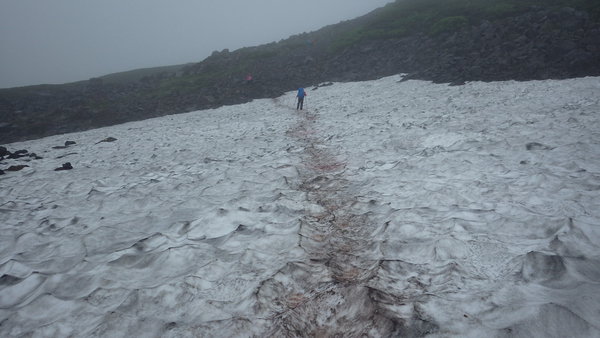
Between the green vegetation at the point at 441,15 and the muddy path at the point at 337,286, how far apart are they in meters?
28.6

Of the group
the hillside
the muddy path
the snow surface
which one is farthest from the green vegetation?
the muddy path

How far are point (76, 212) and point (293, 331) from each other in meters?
6.27

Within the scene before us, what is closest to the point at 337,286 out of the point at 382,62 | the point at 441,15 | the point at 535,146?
the point at 535,146

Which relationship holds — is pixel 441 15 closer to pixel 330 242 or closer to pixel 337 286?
pixel 330 242

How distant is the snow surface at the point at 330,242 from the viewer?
3264mm

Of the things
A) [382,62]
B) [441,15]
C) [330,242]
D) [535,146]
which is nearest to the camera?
[330,242]

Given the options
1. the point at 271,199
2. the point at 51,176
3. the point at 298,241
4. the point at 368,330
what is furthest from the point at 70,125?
the point at 368,330

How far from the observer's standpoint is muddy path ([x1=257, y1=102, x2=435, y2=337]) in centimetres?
322

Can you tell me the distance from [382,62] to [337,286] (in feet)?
117

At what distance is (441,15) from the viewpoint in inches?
1575

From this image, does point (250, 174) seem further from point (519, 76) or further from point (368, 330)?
point (519, 76)

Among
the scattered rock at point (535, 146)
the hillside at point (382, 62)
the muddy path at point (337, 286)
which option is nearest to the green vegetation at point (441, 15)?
the hillside at point (382, 62)

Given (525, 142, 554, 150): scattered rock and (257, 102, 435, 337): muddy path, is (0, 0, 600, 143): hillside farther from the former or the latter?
(257, 102, 435, 337): muddy path

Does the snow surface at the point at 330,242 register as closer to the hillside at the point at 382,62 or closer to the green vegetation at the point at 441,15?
the hillside at the point at 382,62
